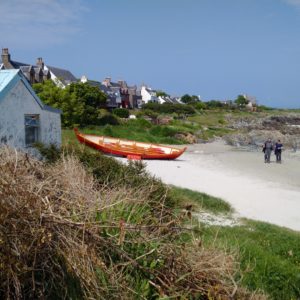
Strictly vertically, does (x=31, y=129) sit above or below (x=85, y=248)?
above

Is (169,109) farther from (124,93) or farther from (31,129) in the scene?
(31,129)

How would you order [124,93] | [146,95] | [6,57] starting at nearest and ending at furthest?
[6,57] → [124,93] → [146,95]

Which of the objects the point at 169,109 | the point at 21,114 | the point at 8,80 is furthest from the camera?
the point at 169,109

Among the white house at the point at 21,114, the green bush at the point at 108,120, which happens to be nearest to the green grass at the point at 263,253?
the white house at the point at 21,114

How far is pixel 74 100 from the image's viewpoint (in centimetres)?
3991

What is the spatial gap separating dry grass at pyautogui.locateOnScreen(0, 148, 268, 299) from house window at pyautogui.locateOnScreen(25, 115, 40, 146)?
10562 mm

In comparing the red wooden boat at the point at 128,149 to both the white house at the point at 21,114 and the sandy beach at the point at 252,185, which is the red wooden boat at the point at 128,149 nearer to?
the sandy beach at the point at 252,185

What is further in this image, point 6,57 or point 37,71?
point 37,71

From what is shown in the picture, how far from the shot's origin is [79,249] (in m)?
3.32

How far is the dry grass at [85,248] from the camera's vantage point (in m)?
3.01

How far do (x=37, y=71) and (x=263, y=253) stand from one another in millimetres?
54077

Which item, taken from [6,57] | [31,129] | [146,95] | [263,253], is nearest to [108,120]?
[6,57]

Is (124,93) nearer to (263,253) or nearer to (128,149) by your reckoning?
(128,149)

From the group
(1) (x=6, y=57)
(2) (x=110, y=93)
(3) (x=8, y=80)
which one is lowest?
(3) (x=8, y=80)
